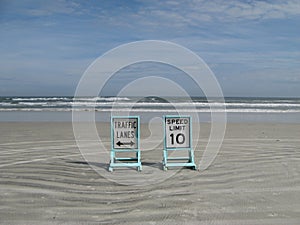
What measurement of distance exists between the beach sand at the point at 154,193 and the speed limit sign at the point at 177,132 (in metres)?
0.66

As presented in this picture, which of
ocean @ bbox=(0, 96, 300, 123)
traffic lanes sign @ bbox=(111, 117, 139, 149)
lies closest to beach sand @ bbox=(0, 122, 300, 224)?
traffic lanes sign @ bbox=(111, 117, 139, 149)

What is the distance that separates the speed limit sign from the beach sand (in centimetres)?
66

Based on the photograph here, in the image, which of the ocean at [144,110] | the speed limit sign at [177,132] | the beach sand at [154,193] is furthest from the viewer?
the ocean at [144,110]

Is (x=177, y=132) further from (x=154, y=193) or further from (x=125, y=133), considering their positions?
(x=154, y=193)

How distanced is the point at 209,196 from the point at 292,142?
855 cm

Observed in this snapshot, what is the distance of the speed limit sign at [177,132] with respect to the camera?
8641 mm

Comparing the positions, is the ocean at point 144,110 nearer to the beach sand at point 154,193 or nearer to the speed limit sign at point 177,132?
the beach sand at point 154,193

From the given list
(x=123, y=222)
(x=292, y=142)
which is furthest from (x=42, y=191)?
(x=292, y=142)

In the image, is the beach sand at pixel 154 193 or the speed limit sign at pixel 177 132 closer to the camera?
the beach sand at pixel 154 193

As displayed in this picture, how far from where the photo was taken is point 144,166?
9.02 meters

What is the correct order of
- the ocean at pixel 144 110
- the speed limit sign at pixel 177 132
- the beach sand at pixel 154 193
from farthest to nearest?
the ocean at pixel 144 110 → the speed limit sign at pixel 177 132 → the beach sand at pixel 154 193

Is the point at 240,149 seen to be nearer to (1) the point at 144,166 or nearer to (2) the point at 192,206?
(1) the point at 144,166

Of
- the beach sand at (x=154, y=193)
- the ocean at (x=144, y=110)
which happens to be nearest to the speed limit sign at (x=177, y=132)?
the beach sand at (x=154, y=193)

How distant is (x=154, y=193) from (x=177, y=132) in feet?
8.30
